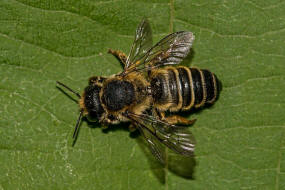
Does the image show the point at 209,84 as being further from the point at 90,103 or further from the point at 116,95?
the point at 90,103

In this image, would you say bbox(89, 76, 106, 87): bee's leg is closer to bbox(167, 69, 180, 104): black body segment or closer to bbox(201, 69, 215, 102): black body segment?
bbox(167, 69, 180, 104): black body segment

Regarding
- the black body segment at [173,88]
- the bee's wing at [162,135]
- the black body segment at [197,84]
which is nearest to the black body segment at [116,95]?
the bee's wing at [162,135]

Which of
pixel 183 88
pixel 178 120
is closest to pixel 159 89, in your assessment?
pixel 183 88

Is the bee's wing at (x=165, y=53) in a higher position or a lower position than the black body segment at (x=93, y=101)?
higher

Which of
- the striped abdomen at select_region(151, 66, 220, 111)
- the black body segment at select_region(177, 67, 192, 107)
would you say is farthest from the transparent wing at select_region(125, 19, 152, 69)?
the black body segment at select_region(177, 67, 192, 107)

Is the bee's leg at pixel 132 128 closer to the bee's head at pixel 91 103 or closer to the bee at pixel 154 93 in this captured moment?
the bee at pixel 154 93

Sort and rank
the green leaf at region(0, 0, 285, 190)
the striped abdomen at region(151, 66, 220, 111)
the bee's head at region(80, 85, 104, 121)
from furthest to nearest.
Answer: the striped abdomen at region(151, 66, 220, 111), the bee's head at region(80, 85, 104, 121), the green leaf at region(0, 0, 285, 190)

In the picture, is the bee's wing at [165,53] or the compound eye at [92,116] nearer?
the compound eye at [92,116]
